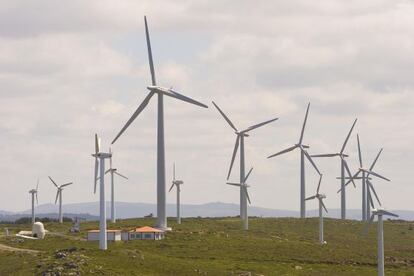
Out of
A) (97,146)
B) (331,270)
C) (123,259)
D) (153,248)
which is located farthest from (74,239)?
(331,270)

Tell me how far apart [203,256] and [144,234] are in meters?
27.4

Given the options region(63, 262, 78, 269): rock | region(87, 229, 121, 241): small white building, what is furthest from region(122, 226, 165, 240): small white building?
region(63, 262, 78, 269): rock

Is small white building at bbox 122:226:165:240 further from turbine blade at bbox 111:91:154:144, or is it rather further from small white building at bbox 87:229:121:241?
turbine blade at bbox 111:91:154:144

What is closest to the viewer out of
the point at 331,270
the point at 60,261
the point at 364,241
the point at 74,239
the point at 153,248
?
the point at 60,261

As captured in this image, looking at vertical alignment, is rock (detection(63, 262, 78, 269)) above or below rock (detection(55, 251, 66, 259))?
below

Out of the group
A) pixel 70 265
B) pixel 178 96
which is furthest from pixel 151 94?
pixel 70 265

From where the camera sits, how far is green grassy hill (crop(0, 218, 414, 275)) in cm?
12275

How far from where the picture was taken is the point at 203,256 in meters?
145

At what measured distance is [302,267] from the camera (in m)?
138

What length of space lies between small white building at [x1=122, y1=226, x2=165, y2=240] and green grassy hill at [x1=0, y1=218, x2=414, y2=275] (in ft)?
5.96

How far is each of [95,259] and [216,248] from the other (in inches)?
1410

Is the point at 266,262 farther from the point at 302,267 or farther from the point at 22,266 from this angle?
the point at 22,266

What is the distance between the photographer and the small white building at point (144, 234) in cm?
16912

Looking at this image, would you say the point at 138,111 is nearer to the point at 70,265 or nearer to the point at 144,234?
the point at 144,234
